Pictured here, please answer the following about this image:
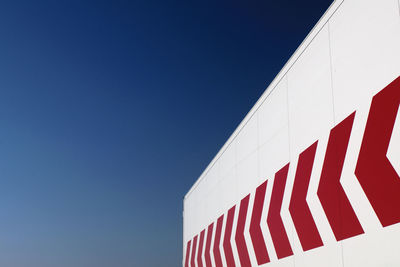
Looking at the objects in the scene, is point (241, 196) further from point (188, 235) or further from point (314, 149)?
point (188, 235)

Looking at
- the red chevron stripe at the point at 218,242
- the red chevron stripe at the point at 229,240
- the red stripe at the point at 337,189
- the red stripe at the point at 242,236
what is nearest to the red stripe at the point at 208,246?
the red chevron stripe at the point at 218,242

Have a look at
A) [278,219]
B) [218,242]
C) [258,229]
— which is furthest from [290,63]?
[218,242]

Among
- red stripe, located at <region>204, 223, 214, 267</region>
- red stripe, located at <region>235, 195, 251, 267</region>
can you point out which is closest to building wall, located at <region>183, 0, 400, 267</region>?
red stripe, located at <region>235, 195, 251, 267</region>

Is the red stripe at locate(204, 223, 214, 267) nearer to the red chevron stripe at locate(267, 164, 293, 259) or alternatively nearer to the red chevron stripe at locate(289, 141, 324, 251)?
the red chevron stripe at locate(267, 164, 293, 259)

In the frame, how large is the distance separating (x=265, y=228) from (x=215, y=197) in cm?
372

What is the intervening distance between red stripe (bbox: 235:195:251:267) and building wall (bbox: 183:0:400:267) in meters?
0.29

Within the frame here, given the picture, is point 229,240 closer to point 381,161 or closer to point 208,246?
point 208,246

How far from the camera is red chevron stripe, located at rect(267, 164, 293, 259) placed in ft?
20.7

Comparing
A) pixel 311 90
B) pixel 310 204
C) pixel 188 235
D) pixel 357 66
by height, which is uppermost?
pixel 188 235

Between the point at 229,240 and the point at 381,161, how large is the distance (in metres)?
5.69

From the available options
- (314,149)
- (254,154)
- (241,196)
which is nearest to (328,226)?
(314,149)

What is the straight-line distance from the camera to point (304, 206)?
5.70 m

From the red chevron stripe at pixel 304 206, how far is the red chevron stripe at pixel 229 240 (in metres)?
3.19

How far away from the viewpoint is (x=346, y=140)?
470 centimetres
